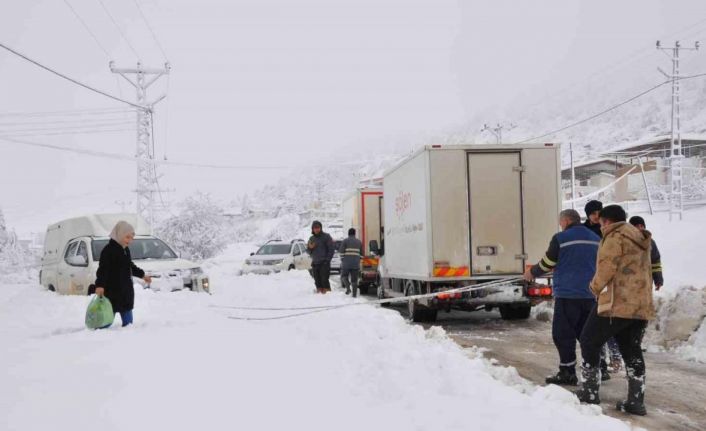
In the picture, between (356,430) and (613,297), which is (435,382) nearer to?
(356,430)

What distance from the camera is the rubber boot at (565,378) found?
659 cm

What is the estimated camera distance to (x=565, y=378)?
6598mm

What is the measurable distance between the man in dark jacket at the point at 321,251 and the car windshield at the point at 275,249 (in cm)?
1101

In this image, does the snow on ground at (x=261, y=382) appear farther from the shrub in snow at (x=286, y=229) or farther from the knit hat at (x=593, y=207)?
the shrub in snow at (x=286, y=229)

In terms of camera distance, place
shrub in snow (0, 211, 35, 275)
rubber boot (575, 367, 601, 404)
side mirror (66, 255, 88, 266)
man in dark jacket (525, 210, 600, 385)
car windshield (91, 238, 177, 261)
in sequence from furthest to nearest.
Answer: shrub in snow (0, 211, 35, 275), car windshield (91, 238, 177, 261), side mirror (66, 255, 88, 266), man in dark jacket (525, 210, 600, 385), rubber boot (575, 367, 601, 404)

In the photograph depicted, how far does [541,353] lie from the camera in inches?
336

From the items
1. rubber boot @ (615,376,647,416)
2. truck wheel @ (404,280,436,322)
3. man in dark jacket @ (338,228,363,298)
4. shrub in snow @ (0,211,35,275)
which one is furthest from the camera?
shrub in snow @ (0,211,35,275)

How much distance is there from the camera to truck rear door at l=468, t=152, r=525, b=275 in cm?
1072

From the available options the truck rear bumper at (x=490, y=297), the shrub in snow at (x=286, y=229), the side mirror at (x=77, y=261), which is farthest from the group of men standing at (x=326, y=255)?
the shrub in snow at (x=286, y=229)

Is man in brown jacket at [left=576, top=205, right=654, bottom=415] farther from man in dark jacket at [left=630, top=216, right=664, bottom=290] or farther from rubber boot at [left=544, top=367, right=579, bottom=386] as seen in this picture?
man in dark jacket at [left=630, top=216, right=664, bottom=290]

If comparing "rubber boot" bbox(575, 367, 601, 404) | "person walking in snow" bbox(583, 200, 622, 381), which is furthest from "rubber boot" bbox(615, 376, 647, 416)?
"person walking in snow" bbox(583, 200, 622, 381)

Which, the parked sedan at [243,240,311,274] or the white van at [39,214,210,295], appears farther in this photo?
the parked sedan at [243,240,311,274]

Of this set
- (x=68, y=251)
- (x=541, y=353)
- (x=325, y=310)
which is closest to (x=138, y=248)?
(x=68, y=251)

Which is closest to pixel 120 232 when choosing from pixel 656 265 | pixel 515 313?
pixel 656 265
